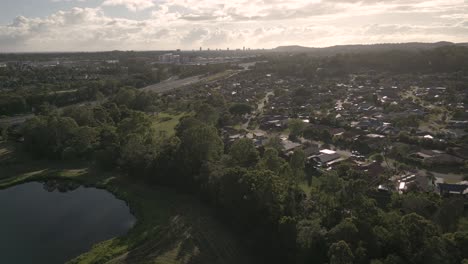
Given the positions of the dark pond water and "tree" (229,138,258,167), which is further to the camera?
"tree" (229,138,258,167)

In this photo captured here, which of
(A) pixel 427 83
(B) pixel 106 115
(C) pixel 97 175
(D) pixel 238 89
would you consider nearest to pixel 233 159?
(C) pixel 97 175

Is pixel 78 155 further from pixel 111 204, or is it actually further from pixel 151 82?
pixel 151 82

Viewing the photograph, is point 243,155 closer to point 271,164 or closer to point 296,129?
point 271,164

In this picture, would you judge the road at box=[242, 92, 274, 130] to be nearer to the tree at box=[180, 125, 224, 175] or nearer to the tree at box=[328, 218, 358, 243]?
the tree at box=[180, 125, 224, 175]

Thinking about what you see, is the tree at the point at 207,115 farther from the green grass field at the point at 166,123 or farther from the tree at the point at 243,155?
the tree at the point at 243,155

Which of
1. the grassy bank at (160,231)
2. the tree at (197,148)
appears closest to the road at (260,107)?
the tree at (197,148)

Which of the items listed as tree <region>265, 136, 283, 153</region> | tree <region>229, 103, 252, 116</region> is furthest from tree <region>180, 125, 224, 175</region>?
tree <region>229, 103, 252, 116</region>
